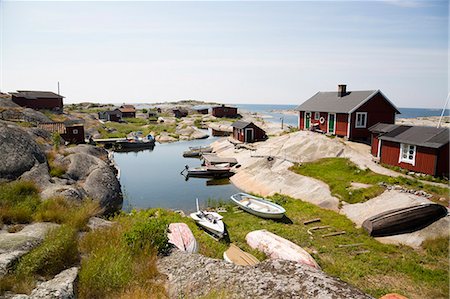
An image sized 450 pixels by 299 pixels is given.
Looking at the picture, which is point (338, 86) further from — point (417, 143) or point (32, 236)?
point (32, 236)

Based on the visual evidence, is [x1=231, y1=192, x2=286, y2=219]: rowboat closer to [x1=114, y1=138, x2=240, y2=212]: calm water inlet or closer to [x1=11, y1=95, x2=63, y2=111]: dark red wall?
[x1=114, y1=138, x2=240, y2=212]: calm water inlet

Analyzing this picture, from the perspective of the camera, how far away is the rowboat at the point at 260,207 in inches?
746

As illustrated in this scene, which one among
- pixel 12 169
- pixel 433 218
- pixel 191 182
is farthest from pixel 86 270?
pixel 191 182

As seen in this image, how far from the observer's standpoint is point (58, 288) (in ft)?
18.2

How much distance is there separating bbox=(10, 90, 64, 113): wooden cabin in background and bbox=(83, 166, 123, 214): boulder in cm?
4923

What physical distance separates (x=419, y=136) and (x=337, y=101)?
15937 mm

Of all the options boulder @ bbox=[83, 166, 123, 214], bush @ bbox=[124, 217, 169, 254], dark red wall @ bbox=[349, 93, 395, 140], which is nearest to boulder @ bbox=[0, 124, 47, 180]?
boulder @ bbox=[83, 166, 123, 214]

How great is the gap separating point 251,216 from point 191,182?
13999mm

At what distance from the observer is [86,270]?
6.41 metres

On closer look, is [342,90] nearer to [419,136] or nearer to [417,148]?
[419,136]

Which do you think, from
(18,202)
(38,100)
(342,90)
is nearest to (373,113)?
(342,90)

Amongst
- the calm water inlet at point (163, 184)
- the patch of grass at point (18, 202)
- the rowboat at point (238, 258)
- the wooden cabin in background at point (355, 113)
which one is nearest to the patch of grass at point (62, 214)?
the patch of grass at point (18, 202)

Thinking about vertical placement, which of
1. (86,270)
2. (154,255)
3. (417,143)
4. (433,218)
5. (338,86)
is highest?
(338,86)

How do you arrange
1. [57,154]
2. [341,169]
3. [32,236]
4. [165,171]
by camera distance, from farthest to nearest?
[165,171] < [341,169] < [57,154] < [32,236]
